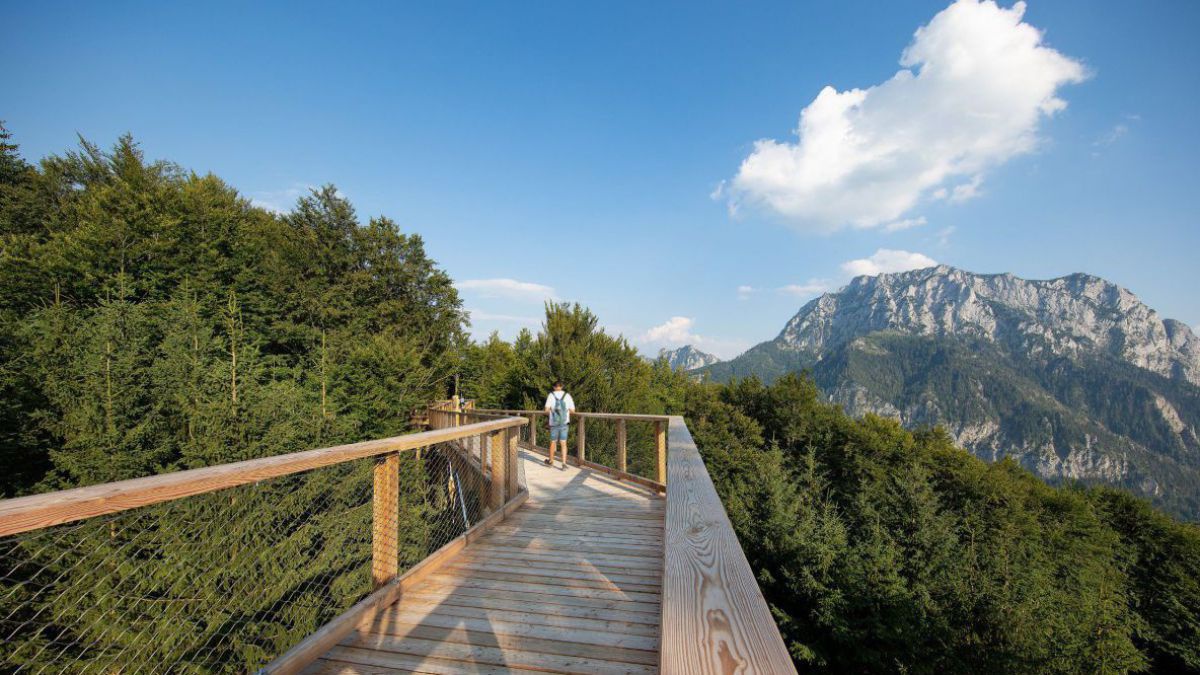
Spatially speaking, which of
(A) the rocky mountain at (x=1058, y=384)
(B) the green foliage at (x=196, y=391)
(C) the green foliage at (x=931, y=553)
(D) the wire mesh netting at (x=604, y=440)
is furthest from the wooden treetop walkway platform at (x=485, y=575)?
(A) the rocky mountain at (x=1058, y=384)

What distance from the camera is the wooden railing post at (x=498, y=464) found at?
4.79 m

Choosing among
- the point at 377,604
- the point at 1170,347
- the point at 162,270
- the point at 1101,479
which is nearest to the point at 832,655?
the point at 377,604

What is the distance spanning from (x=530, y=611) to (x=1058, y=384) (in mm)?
220188

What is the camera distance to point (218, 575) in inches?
278

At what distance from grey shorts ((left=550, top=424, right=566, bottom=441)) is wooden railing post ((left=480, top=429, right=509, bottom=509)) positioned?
382cm

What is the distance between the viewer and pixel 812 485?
28.6m

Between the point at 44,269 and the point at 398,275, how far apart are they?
13911mm

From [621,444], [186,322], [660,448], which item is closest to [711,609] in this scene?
[660,448]

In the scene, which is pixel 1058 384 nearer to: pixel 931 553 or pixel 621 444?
pixel 931 553

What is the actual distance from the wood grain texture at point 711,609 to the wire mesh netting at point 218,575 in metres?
4.23

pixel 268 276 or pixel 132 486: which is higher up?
pixel 268 276

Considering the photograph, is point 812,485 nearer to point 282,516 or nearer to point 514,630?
point 282,516

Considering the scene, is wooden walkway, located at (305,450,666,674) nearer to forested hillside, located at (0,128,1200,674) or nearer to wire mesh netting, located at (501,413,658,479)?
forested hillside, located at (0,128,1200,674)

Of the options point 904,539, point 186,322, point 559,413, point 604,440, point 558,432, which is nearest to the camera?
point 559,413
